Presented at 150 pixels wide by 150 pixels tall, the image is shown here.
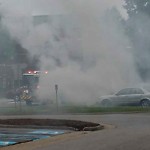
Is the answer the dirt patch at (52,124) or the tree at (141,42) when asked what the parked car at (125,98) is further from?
the dirt patch at (52,124)

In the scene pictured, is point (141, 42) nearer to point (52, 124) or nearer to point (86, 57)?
point (86, 57)

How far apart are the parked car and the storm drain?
47.6ft

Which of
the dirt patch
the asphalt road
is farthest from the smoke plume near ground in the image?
the asphalt road

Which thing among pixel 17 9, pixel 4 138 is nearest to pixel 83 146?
pixel 4 138

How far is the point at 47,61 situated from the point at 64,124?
A: 1242 centimetres

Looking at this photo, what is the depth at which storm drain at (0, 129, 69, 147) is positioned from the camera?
14184mm

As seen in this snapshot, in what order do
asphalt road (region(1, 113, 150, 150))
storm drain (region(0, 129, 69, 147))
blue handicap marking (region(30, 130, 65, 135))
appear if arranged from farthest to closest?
blue handicap marking (region(30, 130, 65, 135)) < storm drain (region(0, 129, 69, 147)) < asphalt road (region(1, 113, 150, 150))

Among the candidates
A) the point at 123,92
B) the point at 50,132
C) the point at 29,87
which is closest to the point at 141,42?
the point at 123,92

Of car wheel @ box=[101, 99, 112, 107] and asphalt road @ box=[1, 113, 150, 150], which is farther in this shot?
car wheel @ box=[101, 99, 112, 107]

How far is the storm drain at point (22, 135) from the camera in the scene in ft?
46.5

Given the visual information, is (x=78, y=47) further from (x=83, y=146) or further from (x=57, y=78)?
(x=83, y=146)

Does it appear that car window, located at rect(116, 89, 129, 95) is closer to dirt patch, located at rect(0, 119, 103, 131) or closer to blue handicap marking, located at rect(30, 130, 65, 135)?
dirt patch, located at rect(0, 119, 103, 131)

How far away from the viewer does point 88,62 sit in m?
31.5

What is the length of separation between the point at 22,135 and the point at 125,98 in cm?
1638
